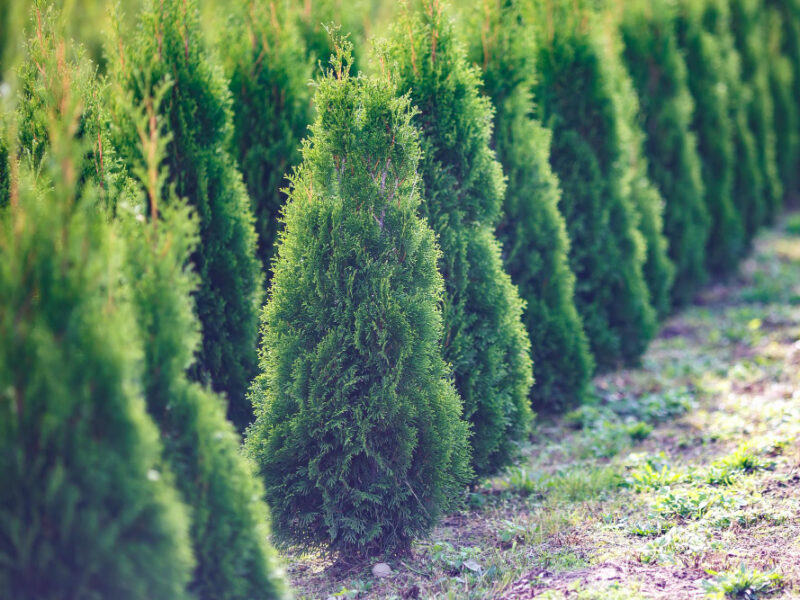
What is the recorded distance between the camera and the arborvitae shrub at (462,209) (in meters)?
4.71

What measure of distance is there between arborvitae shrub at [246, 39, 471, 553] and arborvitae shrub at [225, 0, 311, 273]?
6.59ft

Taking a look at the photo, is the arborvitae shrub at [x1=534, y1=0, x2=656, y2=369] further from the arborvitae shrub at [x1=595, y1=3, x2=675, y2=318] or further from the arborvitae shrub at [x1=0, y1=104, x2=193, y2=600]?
the arborvitae shrub at [x1=0, y1=104, x2=193, y2=600]

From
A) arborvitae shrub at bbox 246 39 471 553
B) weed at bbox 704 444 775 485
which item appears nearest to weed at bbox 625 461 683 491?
weed at bbox 704 444 775 485

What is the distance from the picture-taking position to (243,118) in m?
5.97

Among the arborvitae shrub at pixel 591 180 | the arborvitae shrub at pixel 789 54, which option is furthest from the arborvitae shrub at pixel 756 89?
the arborvitae shrub at pixel 591 180

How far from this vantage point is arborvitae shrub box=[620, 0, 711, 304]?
895cm

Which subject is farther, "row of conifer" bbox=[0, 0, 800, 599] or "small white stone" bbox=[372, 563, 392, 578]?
"small white stone" bbox=[372, 563, 392, 578]

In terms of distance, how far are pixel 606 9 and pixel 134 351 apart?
7567mm

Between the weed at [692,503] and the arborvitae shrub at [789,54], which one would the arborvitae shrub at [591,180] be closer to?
the weed at [692,503]

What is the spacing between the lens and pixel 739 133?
35.6 ft

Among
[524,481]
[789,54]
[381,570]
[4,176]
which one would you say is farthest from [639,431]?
[789,54]

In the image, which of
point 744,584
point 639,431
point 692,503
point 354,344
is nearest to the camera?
point 744,584

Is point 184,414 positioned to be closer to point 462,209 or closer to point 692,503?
point 462,209

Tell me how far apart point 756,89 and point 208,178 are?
32.7ft
